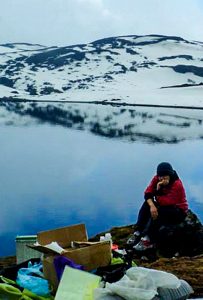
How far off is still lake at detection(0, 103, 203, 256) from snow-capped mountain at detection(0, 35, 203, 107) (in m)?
58.9

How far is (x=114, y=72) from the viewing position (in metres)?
135

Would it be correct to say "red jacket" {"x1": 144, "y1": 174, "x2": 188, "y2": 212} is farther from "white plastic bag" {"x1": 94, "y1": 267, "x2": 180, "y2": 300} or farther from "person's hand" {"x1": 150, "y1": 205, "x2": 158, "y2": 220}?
"white plastic bag" {"x1": 94, "y1": 267, "x2": 180, "y2": 300}

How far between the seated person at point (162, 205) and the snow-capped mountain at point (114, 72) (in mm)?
86039

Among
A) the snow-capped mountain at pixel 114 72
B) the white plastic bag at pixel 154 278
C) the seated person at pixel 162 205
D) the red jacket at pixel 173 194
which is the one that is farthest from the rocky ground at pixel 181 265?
the snow-capped mountain at pixel 114 72

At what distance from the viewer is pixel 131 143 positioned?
38.4m

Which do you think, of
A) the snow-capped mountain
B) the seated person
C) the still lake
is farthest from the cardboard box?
the snow-capped mountain

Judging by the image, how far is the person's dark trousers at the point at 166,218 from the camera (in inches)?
306

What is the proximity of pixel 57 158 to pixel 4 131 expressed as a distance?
16.4 meters

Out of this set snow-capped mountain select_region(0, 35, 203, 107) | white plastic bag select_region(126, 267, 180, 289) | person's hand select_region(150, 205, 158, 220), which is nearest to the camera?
white plastic bag select_region(126, 267, 180, 289)

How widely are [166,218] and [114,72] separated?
128503mm

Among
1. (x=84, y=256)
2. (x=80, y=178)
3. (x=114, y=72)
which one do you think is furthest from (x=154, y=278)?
(x=114, y=72)

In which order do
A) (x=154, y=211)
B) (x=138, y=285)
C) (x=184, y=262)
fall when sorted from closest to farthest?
(x=138, y=285) < (x=184, y=262) < (x=154, y=211)

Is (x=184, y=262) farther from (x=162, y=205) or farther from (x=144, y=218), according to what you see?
(x=144, y=218)

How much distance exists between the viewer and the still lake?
1659 cm
